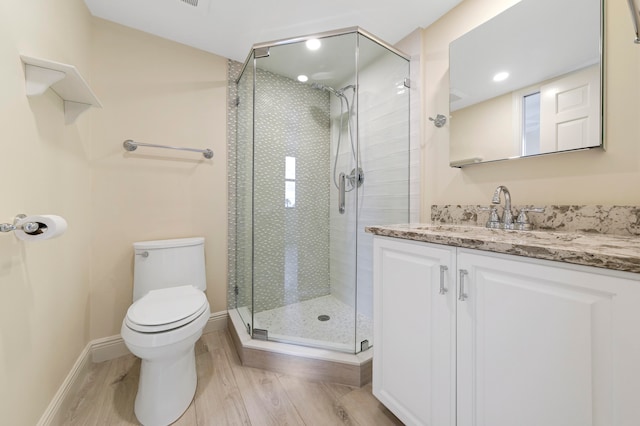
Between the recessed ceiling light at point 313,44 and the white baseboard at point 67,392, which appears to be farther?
the recessed ceiling light at point 313,44

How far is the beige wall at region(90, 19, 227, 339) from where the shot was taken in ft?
5.37

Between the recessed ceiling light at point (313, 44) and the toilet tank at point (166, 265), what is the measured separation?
1.59 m

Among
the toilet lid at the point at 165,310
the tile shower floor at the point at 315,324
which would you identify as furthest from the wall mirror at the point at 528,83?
the toilet lid at the point at 165,310

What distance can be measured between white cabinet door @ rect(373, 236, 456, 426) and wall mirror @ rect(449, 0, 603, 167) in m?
0.76

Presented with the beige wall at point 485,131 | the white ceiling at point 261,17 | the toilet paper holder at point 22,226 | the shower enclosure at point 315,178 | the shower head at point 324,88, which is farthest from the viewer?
the shower head at point 324,88

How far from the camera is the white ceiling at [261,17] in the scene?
1497mm

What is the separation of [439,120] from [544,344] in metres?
1.31

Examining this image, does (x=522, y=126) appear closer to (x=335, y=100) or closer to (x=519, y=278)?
(x=519, y=278)

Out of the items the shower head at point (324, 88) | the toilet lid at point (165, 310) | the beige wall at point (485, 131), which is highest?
the shower head at point (324, 88)

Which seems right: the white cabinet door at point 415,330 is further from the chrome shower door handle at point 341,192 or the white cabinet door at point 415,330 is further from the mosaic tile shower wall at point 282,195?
the mosaic tile shower wall at point 282,195

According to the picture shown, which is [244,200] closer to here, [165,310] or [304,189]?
[304,189]

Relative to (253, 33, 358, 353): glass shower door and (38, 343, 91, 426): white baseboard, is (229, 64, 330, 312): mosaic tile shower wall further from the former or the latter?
(38, 343, 91, 426): white baseboard

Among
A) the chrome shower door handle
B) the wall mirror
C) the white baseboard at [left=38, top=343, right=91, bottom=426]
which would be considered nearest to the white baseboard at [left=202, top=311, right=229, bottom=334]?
the white baseboard at [left=38, top=343, right=91, bottom=426]

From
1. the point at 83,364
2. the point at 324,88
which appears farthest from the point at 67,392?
the point at 324,88
